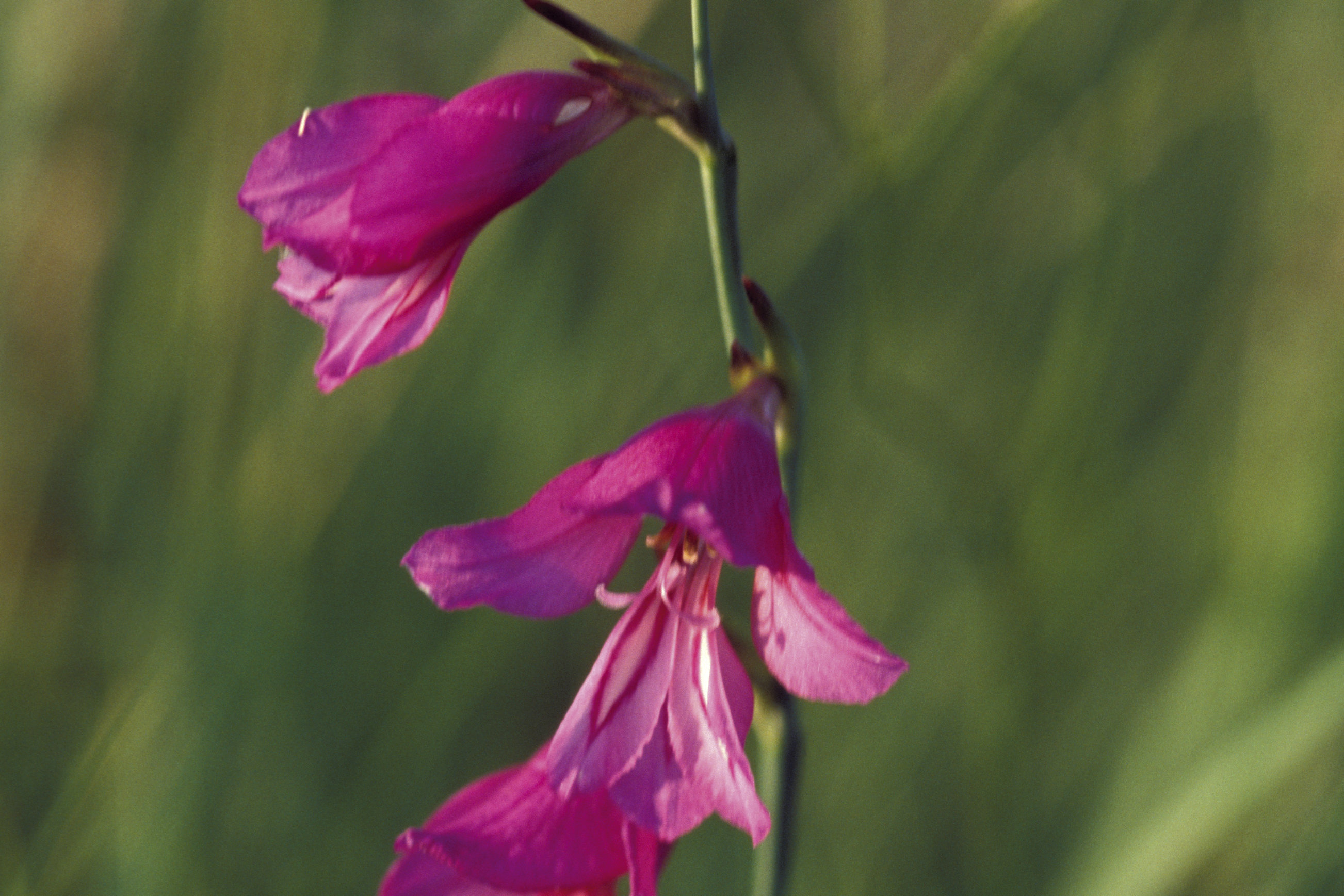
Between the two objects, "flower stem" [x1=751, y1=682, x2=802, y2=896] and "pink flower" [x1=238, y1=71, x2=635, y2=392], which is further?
"flower stem" [x1=751, y1=682, x2=802, y2=896]

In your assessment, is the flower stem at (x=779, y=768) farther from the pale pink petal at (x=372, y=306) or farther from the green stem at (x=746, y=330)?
the pale pink petal at (x=372, y=306)

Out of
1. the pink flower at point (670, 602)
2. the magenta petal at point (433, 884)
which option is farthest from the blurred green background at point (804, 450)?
the pink flower at point (670, 602)

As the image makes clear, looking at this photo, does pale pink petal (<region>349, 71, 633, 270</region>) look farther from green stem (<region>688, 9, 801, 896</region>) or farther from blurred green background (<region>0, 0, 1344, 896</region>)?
blurred green background (<region>0, 0, 1344, 896</region>)

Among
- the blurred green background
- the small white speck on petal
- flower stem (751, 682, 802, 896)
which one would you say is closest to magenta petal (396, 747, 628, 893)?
flower stem (751, 682, 802, 896)

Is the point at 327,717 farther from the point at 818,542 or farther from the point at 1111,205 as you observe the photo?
the point at 1111,205

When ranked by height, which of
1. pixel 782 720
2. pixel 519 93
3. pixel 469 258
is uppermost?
pixel 519 93

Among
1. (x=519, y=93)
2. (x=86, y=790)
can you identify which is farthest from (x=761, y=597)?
(x=86, y=790)

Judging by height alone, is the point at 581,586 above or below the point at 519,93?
below
